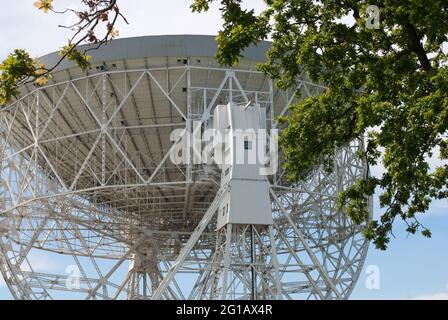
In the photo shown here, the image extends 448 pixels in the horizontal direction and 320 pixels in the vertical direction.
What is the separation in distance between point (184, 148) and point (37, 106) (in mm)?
6038

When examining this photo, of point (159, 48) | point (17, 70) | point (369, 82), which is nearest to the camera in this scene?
point (17, 70)

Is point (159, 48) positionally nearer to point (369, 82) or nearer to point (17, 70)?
point (369, 82)

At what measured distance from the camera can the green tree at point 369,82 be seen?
12844mm

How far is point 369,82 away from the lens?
13.6 m

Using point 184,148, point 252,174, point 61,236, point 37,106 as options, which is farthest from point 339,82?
point 61,236

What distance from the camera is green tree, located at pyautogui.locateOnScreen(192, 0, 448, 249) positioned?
12844 millimetres

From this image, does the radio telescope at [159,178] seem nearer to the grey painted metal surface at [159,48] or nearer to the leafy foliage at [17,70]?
the grey painted metal surface at [159,48]

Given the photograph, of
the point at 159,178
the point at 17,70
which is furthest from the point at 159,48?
the point at 17,70

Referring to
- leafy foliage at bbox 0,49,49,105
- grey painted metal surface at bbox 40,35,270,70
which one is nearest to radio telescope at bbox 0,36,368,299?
grey painted metal surface at bbox 40,35,270,70

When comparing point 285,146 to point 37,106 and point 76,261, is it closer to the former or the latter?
point 37,106

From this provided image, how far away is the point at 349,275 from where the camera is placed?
1283 inches

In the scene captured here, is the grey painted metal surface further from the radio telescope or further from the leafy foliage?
the leafy foliage

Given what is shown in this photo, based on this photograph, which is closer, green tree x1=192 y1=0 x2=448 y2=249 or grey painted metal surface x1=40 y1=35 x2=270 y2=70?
green tree x1=192 y1=0 x2=448 y2=249

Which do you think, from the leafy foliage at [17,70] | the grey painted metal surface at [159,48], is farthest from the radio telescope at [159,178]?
the leafy foliage at [17,70]
